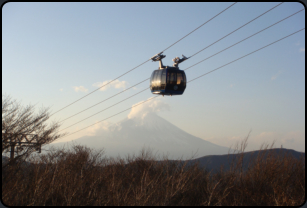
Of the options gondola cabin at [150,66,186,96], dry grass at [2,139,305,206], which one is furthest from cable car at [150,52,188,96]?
dry grass at [2,139,305,206]

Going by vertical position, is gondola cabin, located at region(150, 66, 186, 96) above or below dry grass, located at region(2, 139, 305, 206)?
above

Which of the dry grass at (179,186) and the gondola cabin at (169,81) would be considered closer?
the dry grass at (179,186)

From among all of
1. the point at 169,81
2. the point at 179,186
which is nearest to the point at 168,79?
the point at 169,81

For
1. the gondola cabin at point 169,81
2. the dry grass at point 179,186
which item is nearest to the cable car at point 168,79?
the gondola cabin at point 169,81

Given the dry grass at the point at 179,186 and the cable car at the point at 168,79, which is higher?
the cable car at the point at 168,79

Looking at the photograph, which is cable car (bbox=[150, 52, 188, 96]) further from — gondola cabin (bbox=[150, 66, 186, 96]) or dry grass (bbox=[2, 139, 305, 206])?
dry grass (bbox=[2, 139, 305, 206])

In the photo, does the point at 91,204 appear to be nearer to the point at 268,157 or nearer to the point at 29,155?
the point at 29,155

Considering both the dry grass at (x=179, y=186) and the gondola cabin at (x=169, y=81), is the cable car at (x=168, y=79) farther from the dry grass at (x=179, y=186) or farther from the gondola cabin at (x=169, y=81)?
the dry grass at (x=179, y=186)

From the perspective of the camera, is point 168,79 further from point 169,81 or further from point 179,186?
point 179,186
